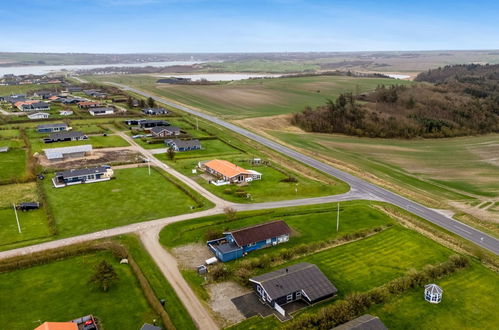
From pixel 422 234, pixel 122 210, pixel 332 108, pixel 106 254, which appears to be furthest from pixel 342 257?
pixel 332 108

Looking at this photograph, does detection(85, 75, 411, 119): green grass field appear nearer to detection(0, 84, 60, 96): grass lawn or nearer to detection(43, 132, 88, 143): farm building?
detection(43, 132, 88, 143): farm building

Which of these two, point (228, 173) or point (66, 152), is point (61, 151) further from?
point (228, 173)

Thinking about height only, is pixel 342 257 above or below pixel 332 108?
below

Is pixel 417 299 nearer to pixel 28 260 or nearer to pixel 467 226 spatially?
pixel 467 226

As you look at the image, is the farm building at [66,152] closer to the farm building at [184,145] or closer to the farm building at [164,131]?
the farm building at [184,145]

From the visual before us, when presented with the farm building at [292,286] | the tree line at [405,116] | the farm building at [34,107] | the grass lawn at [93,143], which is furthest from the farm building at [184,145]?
the farm building at [34,107]

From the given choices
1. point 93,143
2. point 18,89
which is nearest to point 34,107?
point 93,143
